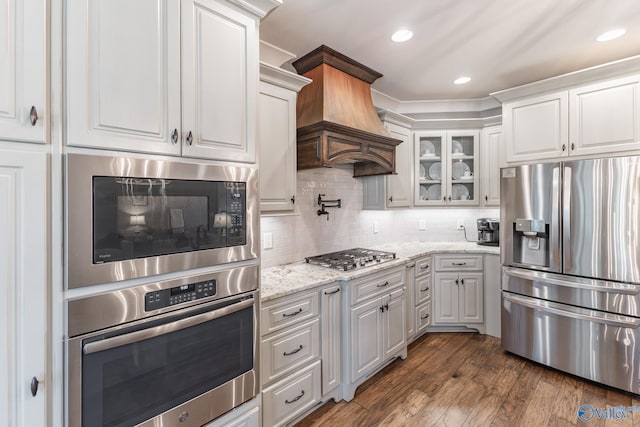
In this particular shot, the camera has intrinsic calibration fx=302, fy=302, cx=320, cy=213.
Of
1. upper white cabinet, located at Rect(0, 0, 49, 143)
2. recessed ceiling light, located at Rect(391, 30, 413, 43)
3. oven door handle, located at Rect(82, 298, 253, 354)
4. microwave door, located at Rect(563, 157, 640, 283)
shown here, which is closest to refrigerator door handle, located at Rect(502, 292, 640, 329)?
microwave door, located at Rect(563, 157, 640, 283)

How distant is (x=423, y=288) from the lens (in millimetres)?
3301

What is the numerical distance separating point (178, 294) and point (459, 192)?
11.4ft

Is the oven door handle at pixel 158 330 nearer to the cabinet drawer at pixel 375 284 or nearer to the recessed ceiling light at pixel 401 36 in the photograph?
the cabinet drawer at pixel 375 284

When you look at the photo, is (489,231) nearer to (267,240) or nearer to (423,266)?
(423,266)

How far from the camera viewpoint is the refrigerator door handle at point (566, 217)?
2.53 m

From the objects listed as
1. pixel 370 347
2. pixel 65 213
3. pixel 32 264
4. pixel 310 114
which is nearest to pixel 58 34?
pixel 65 213

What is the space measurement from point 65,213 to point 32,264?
0.60 feet

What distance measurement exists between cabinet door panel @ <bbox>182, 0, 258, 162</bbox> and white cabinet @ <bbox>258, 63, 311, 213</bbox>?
20.7 inches

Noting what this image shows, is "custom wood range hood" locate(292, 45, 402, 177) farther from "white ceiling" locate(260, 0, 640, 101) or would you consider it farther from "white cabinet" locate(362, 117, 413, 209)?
"white cabinet" locate(362, 117, 413, 209)

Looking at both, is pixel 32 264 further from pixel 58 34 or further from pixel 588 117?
pixel 588 117

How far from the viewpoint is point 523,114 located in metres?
2.93

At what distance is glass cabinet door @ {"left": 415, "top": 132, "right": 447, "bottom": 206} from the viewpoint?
12.2 ft

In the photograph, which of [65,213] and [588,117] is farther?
[588,117]

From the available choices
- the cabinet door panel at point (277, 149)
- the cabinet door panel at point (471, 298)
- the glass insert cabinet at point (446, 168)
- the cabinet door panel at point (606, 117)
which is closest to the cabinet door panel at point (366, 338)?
the cabinet door panel at point (277, 149)
